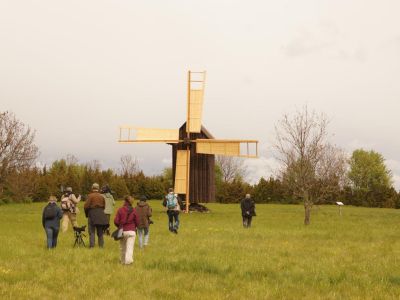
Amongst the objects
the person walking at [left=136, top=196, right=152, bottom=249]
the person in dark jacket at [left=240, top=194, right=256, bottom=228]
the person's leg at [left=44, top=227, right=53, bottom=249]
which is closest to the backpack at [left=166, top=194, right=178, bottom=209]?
the person walking at [left=136, top=196, right=152, bottom=249]

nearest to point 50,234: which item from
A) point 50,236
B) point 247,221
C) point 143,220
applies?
point 50,236

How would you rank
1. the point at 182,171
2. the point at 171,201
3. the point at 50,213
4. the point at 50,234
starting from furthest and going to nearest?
the point at 182,171 < the point at 171,201 < the point at 50,234 < the point at 50,213

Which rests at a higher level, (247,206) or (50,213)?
(247,206)

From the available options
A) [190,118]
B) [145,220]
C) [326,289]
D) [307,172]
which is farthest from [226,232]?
[190,118]

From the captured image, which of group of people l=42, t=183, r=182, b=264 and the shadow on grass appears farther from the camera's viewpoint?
group of people l=42, t=183, r=182, b=264

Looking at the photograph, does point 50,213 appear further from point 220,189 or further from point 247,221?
point 220,189

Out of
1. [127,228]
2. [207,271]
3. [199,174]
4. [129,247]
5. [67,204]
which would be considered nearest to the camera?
[207,271]

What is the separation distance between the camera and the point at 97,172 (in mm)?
66750

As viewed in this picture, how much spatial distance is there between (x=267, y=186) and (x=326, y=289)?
58.1 meters

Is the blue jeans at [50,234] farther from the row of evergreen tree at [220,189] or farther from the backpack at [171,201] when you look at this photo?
the row of evergreen tree at [220,189]

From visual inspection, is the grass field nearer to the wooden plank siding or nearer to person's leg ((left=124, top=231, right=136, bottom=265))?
→ person's leg ((left=124, top=231, right=136, bottom=265))

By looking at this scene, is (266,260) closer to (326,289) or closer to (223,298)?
(326,289)

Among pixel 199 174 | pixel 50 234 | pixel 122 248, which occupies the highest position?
pixel 199 174

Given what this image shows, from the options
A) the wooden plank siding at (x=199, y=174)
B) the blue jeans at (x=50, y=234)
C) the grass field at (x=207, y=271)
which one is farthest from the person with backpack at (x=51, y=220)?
the wooden plank siding at (x=199, y=174)
